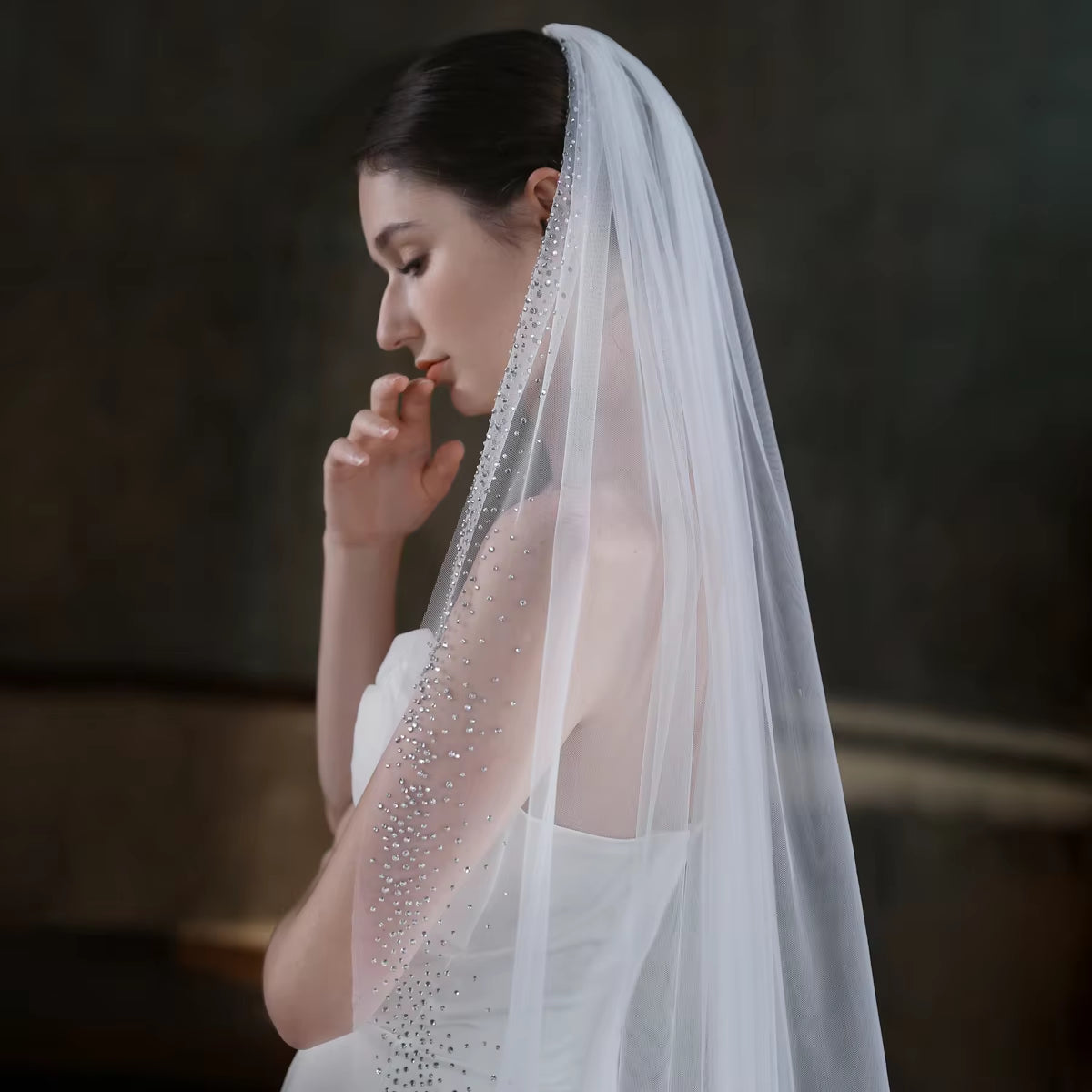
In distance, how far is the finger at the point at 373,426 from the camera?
1.14m

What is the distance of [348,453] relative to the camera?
120cm

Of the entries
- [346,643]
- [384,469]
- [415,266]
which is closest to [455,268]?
[415,266]

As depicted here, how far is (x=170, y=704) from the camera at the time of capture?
1.58 metres

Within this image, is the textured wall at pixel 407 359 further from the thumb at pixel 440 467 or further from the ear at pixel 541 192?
the ear at pixel 541 192

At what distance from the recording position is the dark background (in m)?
1.46

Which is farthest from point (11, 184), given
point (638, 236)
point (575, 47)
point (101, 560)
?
point (638, 236)

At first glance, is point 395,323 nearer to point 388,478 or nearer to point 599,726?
point 388,478

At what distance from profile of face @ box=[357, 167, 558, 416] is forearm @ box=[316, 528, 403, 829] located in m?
0.33

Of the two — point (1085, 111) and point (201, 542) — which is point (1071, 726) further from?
point (201, 542)

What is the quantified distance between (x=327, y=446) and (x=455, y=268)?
656mm

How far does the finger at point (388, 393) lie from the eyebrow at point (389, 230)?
182 millimetres

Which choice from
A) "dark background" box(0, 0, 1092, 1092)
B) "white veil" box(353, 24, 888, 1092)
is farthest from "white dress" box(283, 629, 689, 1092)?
"dark background" box(0, 0, 1092, 1092)

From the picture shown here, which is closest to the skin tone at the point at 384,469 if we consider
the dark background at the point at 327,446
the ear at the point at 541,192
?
the ear at the point at 541,192

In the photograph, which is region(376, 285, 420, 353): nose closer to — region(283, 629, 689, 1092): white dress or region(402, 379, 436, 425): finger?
region(402, 379, 436, 425): finger
